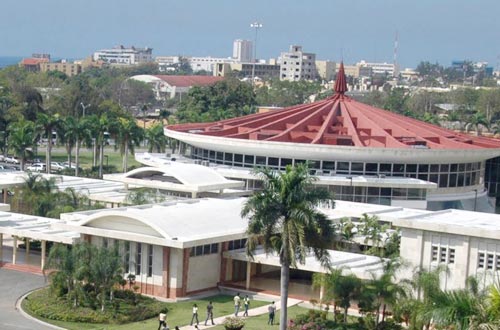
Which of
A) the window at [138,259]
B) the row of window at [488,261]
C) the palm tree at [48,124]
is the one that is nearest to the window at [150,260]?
the window at [138,259]

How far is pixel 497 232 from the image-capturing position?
42.2 metres

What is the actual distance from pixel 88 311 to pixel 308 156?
29314mm

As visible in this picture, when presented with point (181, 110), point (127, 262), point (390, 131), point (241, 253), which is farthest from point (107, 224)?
point (181, 110)

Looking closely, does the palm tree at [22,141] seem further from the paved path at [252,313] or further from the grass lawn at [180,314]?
the paved path at [252,313]

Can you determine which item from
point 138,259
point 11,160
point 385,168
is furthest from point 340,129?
point 11,160

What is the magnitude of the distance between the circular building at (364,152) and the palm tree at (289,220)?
28822mm

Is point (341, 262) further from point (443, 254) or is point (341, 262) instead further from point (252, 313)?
point (252, 313)

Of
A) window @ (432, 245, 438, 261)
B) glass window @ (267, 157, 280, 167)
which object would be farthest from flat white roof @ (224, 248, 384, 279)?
glass window @ (267, 157, 280, 167)

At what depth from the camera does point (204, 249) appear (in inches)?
1911

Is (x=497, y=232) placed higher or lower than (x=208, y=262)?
higher

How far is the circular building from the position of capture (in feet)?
225

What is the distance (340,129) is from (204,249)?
93.5ft

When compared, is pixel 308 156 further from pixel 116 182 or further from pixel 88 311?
pixel 88 311

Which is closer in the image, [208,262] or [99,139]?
[208,262]
